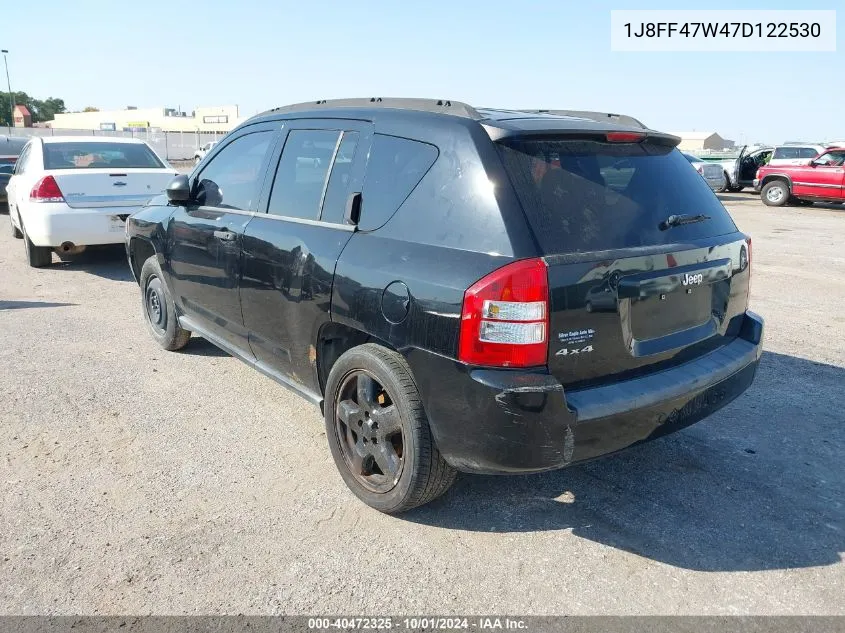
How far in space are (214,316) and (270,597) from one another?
2256mm

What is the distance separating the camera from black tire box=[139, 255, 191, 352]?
208 inches

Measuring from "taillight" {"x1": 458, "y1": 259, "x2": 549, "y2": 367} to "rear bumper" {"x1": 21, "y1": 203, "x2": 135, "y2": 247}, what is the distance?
670 cm

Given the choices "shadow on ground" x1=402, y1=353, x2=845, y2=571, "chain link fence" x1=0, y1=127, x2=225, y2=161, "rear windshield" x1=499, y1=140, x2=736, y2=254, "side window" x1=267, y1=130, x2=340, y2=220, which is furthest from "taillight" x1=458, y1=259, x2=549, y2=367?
"chain link fence" x1=0, y1=127, x2=225, y2=161

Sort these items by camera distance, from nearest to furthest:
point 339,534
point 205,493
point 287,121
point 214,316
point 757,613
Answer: point 757,613
point 339,534
point 205,493
point 287,121
point 214,316

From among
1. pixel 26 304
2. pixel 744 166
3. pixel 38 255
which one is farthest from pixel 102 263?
pixel 744 166

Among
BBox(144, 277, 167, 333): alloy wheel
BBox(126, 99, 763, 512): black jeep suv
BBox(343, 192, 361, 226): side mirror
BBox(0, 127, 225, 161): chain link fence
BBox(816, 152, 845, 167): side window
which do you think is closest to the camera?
BBox(126, 99, 763, 512): black jeep suv

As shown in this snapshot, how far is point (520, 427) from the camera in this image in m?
2.59

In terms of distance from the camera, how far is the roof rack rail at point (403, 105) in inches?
120

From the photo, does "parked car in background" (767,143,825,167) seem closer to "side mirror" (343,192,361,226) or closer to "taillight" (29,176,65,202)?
"taillight" (29,176,65,202)

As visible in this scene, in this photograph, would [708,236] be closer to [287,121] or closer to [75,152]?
[287,121]

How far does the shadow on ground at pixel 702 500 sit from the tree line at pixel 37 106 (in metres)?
102

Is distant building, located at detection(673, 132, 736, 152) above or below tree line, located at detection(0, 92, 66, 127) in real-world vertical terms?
below

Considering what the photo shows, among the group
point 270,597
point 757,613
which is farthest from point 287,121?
point 757,613

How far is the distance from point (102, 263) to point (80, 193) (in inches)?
60.8
